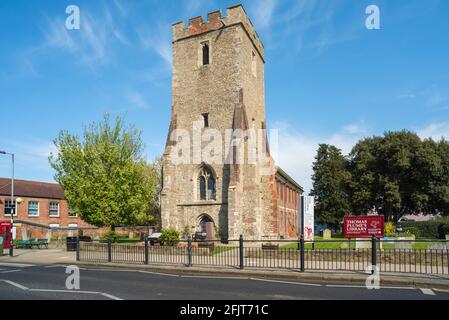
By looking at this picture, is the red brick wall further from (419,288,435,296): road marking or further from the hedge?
(419,288,435,296): road marking

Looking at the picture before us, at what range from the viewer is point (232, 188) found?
25797 millimetres

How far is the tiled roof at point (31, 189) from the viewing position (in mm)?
42938

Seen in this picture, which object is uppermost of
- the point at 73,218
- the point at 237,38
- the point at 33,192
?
the point at 237,38

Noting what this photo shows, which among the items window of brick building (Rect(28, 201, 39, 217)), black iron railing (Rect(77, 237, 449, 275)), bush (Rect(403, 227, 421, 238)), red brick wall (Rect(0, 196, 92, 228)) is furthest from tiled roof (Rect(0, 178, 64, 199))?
bush (Rect(403, 227, 421, 238))

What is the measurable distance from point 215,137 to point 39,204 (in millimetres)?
27893

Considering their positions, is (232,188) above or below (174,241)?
above

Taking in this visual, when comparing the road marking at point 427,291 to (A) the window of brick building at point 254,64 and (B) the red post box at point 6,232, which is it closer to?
(B) the red post box at point 6,232

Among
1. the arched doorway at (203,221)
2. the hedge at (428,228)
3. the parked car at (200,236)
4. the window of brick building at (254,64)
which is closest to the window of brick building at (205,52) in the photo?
the window of brick building at (254,64)

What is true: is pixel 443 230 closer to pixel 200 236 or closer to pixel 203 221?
pixel 203 221

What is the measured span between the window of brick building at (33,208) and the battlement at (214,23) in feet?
88.9

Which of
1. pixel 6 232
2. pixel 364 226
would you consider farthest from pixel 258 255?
pixel 6 232
